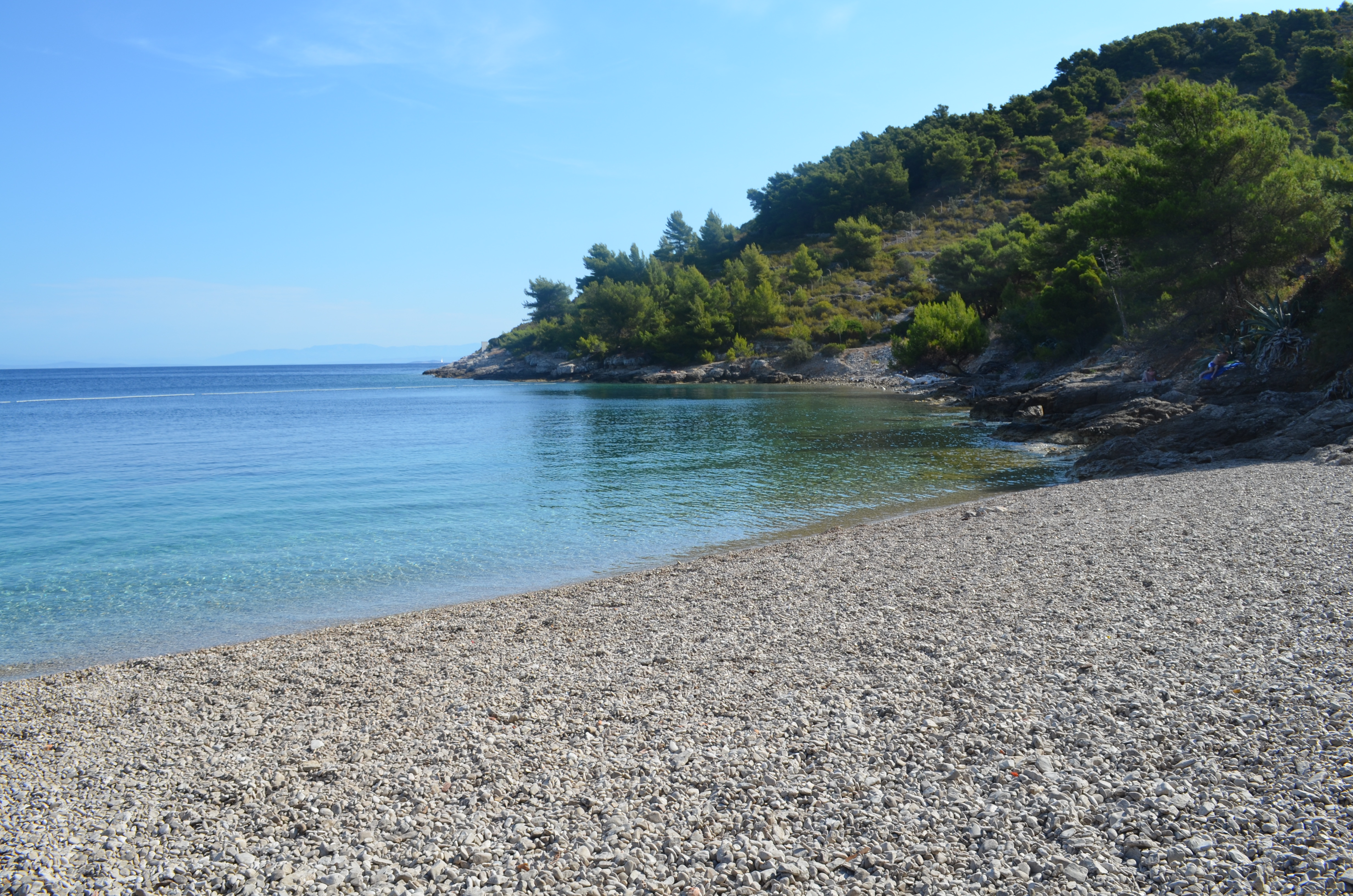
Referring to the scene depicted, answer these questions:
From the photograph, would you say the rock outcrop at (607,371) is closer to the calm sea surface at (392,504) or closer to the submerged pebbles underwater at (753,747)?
the calm sea surface at (392,504)

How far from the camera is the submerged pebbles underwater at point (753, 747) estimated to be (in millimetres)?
4410

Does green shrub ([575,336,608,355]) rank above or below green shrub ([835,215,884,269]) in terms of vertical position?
below

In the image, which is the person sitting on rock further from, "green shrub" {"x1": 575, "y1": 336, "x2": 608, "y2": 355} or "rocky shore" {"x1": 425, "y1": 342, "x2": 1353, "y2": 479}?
"green shrub" {"x1": 575, "y1": 336, "x2": 608, "y2": 355}

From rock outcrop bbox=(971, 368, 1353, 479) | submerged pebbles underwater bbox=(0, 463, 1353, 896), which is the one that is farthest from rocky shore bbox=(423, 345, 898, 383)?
submerged pebbles underwater bbox=(0, 463, 1353, 896)

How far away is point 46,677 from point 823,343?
256 feet

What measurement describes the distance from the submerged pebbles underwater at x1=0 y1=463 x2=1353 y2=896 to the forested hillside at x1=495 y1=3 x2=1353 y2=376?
67.9ft

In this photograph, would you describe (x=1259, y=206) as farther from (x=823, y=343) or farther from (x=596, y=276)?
(x=596, y=276)

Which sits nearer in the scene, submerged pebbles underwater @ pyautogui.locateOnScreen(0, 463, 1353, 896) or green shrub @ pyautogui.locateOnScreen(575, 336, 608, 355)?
submerged pebbles underwater @ pyautogui.locateOnScreen(0, 463, 1353, 896)

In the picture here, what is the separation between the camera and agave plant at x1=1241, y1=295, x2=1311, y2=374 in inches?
939

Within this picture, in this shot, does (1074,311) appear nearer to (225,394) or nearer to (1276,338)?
(1276,338)

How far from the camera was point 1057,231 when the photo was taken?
48375 millimetres

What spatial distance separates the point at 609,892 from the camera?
13.9 feet

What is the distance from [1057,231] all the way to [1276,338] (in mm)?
26346

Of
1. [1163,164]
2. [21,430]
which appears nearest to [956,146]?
[1163,164]
